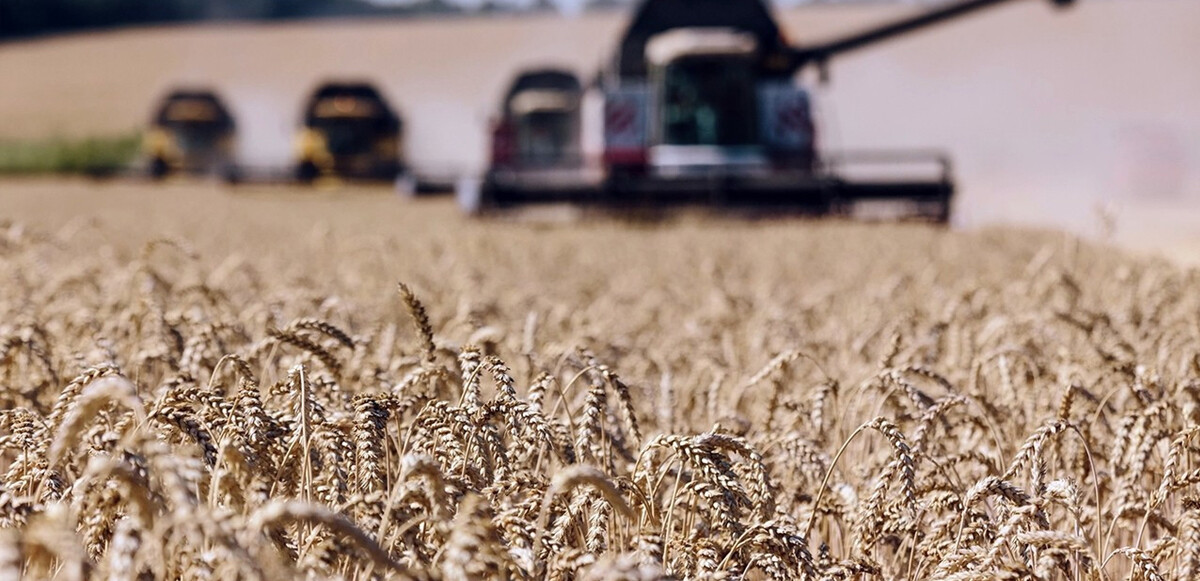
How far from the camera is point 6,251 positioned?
16.5ft

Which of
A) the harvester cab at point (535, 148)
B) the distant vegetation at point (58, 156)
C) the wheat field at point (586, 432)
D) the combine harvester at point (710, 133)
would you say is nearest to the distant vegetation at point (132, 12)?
the distant vegetation at point (58, 156)

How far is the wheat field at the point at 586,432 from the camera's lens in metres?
1.69

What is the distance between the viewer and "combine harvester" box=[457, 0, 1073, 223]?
13469 millimetres

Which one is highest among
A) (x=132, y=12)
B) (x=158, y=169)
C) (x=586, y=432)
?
(x=132, y=12)

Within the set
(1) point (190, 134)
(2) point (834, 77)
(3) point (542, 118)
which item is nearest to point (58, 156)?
(1) point (190, 134)

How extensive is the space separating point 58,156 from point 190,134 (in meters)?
7.61

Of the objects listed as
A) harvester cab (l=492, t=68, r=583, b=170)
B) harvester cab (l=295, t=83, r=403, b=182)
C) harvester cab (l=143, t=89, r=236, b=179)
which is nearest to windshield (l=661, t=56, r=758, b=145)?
harvester cab (l=492, t=68, r=583, b=170)

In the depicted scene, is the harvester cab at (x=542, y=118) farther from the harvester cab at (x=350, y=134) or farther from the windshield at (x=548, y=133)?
the harvester cab at (x=350, y=134)

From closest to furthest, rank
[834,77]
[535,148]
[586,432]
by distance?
[586,432]
[535,148]
[834,77]

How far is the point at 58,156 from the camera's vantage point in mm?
35188

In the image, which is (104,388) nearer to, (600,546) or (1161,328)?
(600,546)

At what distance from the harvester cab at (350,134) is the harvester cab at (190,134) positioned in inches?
128

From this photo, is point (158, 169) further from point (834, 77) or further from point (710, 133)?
point (834, 77)

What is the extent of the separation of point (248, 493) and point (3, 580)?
2.78 feet
